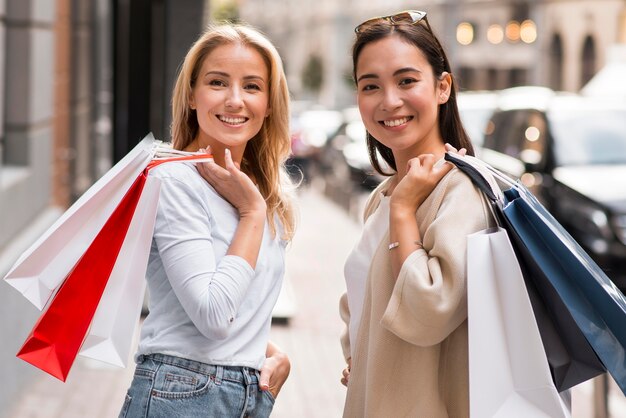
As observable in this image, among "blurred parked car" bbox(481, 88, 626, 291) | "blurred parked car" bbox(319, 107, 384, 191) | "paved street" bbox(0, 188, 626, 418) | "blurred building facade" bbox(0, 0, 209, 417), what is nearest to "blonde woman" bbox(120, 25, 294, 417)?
"blurred building facade" bbox(0, 0, 209, 417)

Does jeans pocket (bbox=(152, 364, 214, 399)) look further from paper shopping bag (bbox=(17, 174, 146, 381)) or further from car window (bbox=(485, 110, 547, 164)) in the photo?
car window (bbox=(485, 110, 547, 164))

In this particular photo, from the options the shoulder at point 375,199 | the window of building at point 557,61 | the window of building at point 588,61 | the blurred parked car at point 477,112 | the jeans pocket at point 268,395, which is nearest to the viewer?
the jeans pocket at point 268,395

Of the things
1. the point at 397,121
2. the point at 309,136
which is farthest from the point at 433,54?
the point at 309,136

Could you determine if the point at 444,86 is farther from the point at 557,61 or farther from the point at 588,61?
the point at 557,61

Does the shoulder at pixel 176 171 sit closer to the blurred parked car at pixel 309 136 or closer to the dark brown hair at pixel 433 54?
the dark brown hair at pixel 433 54

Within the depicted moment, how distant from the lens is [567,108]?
37.4ft

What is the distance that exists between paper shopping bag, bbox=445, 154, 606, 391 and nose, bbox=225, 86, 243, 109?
0.65m

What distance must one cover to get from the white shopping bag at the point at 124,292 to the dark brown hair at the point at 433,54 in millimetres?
698

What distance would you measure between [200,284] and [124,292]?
0.21 meters

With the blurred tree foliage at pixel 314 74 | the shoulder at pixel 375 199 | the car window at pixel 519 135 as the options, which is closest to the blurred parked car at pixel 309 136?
the car window at pixel 519 135

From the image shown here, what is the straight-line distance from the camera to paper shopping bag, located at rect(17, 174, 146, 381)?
7.98 ft

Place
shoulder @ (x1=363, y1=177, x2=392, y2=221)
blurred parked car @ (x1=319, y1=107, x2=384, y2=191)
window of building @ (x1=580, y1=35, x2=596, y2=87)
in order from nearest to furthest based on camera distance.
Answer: shoulder @ (x1=363, y1=177, x2=392, y2=221) < blurred parked car @ (x1=319, y1=107, x2=384, y2=191) < window of building @ (x1=580, y1=35, x2=596, y2=87)

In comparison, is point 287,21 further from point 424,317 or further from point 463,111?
point 424,317

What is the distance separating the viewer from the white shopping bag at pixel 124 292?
246cm
